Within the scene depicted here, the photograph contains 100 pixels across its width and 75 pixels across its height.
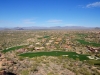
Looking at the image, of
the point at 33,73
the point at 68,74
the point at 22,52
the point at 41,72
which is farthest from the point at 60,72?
the point at 22,52

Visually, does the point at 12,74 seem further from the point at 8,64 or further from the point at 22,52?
the point at 22,52

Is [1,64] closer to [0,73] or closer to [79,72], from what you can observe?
[0,73]

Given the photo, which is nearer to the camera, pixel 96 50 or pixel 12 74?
pixel 12 74

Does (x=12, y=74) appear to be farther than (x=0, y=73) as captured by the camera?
Yes

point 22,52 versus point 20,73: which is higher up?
point 20,73

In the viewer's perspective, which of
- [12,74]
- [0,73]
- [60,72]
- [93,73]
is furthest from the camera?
[93,73]

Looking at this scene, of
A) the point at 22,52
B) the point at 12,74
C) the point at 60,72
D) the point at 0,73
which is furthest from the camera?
the point at 22,52

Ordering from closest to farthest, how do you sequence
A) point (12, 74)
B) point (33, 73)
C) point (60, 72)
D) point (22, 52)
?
1. point (12, 74)
2. point (33, 73)
3. point (60, 72)
4. point (22, 52)

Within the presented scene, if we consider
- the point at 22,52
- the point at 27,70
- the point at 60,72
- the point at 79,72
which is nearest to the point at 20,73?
the point at 27,70

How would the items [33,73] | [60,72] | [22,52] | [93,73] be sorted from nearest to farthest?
[33,73] → [60,72] → [93,73] → [22,52]
